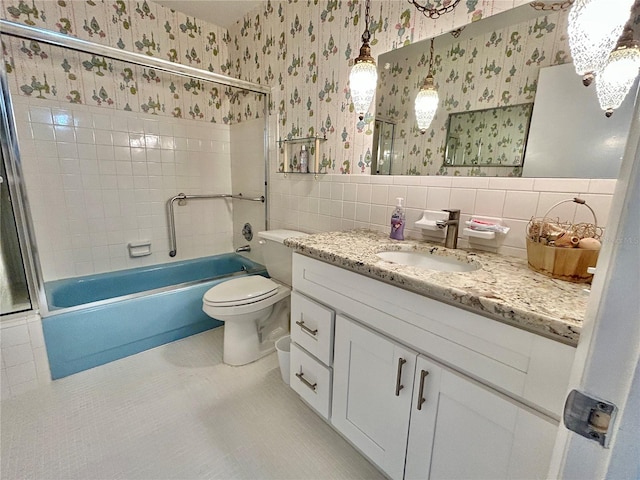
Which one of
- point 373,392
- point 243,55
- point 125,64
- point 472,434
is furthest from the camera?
point 243,55

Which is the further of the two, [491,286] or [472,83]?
[472,83]

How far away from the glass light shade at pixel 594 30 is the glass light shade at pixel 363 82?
2.25ft

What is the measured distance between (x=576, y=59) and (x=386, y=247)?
2.83ft

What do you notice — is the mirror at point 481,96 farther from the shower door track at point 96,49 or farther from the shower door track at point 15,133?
the shower door track at point 15,133

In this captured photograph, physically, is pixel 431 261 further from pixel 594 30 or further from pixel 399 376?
pixel 594 30

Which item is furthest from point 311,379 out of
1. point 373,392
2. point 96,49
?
point 96,49

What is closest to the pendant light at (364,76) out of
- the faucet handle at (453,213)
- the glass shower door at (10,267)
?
the faucet handle at (453,213)

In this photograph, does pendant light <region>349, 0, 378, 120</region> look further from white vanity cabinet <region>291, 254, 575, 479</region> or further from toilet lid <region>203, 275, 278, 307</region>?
toilet lid <region>203, 275, 278, 307</region>

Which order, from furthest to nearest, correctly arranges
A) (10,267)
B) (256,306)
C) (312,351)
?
(256,306)
(10,267)
(312,351)

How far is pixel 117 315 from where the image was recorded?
171cm

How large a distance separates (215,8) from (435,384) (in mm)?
2714

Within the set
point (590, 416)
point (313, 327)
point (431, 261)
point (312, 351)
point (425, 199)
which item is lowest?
point (312, 351)

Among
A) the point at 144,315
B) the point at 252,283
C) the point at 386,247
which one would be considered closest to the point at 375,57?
the point at 386,247

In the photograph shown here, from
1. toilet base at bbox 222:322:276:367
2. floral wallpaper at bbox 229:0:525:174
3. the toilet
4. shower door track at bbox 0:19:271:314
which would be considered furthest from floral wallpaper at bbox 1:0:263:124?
toilet base at bbox 222:322:276:367
